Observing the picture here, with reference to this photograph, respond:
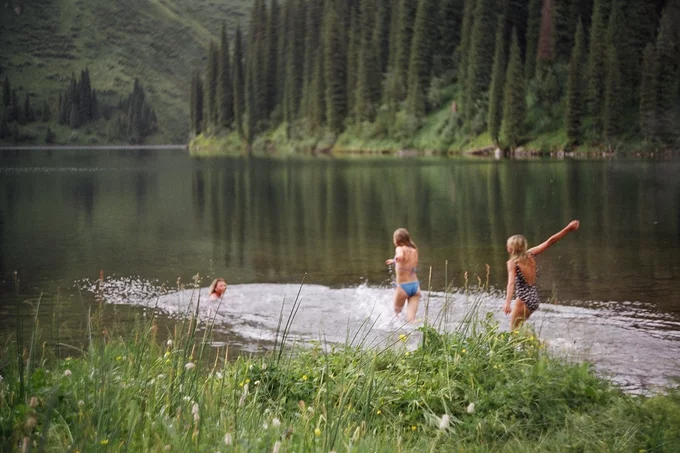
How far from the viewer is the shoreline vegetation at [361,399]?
15.6 feet

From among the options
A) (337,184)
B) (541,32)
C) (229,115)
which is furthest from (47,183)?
(229,115)

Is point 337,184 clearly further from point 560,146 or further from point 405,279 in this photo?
point 560,146

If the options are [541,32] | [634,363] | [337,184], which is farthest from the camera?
[541,32]

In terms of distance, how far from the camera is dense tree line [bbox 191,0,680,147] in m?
67.7

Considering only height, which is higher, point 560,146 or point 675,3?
point 675,3

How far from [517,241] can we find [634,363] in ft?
7.21

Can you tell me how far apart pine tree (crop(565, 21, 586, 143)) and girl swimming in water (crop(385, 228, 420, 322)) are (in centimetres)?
5855

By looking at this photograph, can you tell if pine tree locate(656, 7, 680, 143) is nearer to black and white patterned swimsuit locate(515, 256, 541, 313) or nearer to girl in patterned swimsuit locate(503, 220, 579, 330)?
girl in patterned swimsuit locate(503, 220, 579, 330)

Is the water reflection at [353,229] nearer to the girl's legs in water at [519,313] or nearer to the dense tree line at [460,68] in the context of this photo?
the girl's legs in water at [519,313]

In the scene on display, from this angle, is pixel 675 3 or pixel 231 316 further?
pixel 675 3

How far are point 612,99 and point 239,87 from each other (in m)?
79.9

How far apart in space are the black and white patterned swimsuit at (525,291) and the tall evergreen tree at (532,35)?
2931 inches

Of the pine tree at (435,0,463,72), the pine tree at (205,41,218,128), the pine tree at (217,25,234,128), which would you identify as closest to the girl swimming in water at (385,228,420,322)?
the pine tree at (435,0,463,72)

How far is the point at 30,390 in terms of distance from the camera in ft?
16.7
